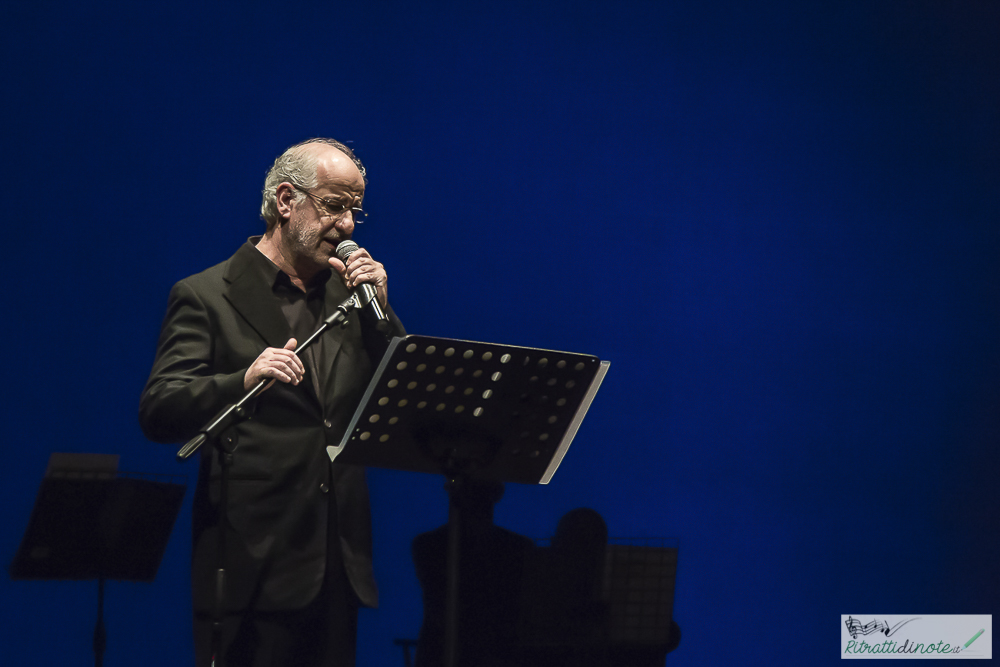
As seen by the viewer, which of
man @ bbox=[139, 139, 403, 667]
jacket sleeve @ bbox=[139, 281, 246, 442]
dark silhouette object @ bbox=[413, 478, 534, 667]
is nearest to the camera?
Result: jacket sleeve @ bbox=[139, 281, 246, 442]

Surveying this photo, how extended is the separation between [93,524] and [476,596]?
113 cm

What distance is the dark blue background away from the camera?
3.20 m

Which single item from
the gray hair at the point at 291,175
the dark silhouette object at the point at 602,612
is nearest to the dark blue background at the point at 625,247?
the dark silhouette object at the point at 602,612

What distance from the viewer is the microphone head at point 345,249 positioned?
97.7 inches

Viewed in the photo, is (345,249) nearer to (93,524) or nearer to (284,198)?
(284,198)

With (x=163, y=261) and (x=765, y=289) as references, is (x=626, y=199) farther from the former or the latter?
(x=163, y=261)

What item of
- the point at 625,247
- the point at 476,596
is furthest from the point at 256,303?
the point at 625,247

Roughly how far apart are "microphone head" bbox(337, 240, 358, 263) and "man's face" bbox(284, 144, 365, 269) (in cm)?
13

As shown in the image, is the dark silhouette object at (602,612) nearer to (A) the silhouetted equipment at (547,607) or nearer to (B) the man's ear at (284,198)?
(A) the silhouetted equipment at (547,607)

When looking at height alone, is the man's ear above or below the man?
above

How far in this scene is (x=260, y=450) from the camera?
97.4 inches

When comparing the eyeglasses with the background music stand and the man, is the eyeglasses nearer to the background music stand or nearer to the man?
the man

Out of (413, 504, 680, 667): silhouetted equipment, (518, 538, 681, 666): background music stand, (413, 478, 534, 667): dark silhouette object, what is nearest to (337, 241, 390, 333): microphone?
(413, 478, 534, 667): dark silhouette object

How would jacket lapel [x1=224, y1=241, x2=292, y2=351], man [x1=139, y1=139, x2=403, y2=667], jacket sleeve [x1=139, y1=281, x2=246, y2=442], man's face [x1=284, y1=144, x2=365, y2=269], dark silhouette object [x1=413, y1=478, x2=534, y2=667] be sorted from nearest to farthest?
1. jacket sleeve [x1=139, y1=281, x2=246, y2=442]
2. man [x1=139, y1=139, x2=403, y2=667]
3. jacket lapel [x1=224, y1=241, x2=292, y2=351]
4. man's face [x1=284, y1=144, x2=365, y2=269]
5. dark silhouette object [x1=413, y1=478, x2=534, y2=667]
